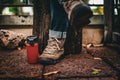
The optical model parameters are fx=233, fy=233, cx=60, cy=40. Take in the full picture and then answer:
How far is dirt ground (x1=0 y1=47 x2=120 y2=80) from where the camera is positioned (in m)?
2.13

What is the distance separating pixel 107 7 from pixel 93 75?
1849 mm

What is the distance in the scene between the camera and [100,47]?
364 cm

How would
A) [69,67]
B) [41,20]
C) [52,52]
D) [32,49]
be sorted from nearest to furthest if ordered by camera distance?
[69,67]
[32,49]
[52,52]
[41,20]

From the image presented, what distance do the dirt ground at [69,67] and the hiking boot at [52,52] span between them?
0.07 metres

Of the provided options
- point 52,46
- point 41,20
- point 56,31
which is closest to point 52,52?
point 52,46

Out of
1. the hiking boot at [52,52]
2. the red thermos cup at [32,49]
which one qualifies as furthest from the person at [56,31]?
the red thermos cup at [32,49]

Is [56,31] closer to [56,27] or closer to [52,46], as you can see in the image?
[56,27]

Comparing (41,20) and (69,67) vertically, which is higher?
(41,20)

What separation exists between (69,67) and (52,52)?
1.15ft

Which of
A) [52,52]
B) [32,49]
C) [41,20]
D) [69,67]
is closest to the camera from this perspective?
[69,67]

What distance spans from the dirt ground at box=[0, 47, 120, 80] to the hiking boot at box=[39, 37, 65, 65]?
65 millimetres

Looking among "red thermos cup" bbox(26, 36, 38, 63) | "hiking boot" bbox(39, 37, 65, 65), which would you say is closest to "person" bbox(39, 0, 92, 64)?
"hiking boot" bbox(39, 37, 65, 65)

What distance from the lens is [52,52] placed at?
270 centimetres

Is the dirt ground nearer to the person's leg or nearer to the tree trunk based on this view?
the person's leg
